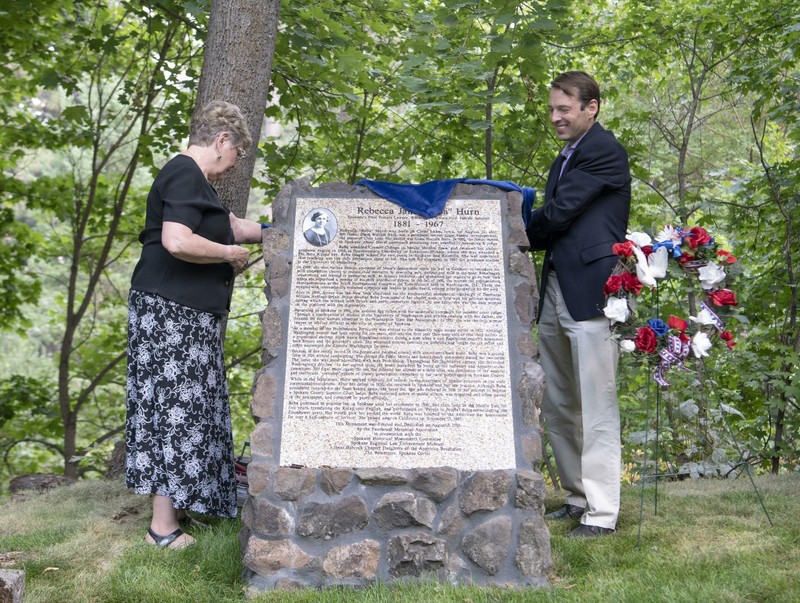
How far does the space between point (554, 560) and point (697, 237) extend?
1.65 m

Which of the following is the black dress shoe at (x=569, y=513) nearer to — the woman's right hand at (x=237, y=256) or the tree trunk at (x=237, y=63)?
the woman's right hand at (x=237, y=256)

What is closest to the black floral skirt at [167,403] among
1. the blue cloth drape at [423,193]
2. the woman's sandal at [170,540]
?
the woman's sandal at [170,540]

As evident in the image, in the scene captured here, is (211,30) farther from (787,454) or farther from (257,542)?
(787,454)

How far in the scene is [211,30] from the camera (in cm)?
460

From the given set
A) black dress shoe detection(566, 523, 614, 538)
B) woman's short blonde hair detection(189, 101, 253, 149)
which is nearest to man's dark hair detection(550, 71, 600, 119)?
woman's short blonde hair detection(189, 101, 253, 149)

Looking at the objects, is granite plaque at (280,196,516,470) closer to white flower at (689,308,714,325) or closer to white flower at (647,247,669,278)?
white flower at (647,247,669,278)

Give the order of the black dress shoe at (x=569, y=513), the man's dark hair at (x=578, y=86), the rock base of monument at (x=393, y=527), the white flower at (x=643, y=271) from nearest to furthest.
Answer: the rock base of monument at (x=393, y=527)
the white flower at (x=643, y=271)
the man's dark hair at (x=578, y=86)
the black dress shoe at (x=569, y=513)

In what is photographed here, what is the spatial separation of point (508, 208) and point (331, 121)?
3422 mm

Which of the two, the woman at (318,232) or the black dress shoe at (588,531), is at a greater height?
the woman at (318,232)

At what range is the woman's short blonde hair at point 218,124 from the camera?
3627 mm

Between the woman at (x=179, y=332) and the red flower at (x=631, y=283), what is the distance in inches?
71.1

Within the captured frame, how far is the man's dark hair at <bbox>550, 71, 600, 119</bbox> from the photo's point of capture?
12.6ft

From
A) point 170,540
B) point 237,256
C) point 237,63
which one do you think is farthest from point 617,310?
point 237,63

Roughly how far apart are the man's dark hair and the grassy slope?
2163 millimetres
